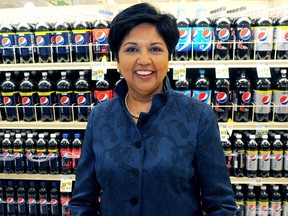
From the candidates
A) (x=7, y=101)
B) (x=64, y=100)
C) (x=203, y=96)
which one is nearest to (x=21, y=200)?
(x=7, y=101)

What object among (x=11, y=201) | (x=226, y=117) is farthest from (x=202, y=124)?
(x=11, y=201)

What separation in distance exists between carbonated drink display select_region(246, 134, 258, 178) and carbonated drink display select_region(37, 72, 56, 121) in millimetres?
1691

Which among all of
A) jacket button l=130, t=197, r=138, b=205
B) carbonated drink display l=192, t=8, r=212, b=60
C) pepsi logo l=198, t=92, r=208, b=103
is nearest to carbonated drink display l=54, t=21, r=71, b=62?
carbonated drink display l=192, t=8, r=212, b=60

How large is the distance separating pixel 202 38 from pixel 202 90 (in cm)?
42

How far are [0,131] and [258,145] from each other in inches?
95.7

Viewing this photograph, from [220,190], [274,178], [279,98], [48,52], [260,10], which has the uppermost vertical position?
[260,10]

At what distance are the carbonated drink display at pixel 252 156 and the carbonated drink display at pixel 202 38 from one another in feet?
2.59

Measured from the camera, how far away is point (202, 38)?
2434 millimetres

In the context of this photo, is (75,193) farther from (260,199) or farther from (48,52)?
(260,199)

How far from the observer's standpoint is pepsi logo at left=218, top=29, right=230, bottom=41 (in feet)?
7.96

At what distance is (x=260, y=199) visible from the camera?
2660mm

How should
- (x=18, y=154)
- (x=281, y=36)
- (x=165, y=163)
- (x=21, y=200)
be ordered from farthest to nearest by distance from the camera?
(x=21, y=200) < (x=18, y=154) < (x=281, y=36) < (x=165, y=163)

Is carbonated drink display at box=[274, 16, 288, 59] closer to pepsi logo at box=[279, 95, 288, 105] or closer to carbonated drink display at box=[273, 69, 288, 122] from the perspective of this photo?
carbonated drink display at box=[273, 69, 288, 122]

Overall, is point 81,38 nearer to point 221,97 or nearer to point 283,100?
point 221,97
